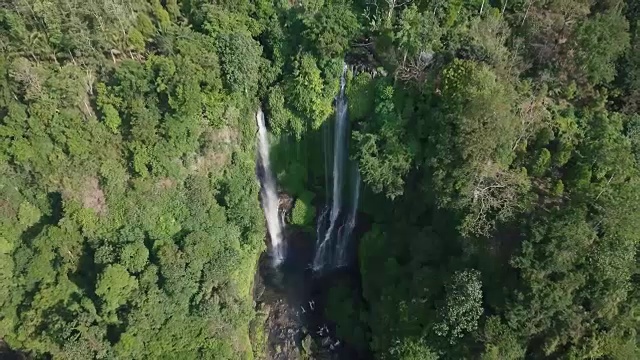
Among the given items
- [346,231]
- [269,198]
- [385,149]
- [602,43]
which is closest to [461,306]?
[385,149]

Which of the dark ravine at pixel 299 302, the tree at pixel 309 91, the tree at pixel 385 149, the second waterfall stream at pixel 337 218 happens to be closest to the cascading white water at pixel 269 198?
the dark ravine at pixel 299 302

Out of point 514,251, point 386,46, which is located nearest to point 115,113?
point 386,46

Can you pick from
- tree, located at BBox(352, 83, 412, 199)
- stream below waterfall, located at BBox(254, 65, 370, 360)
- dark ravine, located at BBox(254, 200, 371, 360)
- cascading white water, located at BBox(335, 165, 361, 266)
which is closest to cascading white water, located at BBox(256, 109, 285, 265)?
stream below waterfall, located at BBox(254, 65, 370, 360)

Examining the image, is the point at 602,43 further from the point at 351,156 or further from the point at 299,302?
the point at 299,302

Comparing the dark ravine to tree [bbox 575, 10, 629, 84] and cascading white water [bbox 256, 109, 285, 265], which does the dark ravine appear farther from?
tree [bbox 575, 10, 629, 84]

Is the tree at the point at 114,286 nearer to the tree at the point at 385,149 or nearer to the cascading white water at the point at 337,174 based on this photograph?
the cascading white water at the point at 337,174

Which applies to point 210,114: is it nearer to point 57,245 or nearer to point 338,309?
point 57,245
